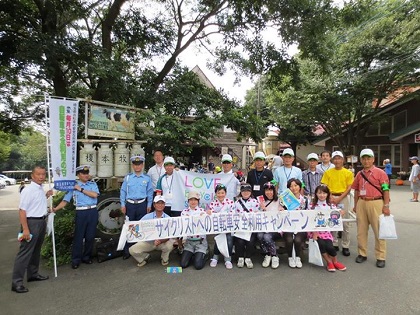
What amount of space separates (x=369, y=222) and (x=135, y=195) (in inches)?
168

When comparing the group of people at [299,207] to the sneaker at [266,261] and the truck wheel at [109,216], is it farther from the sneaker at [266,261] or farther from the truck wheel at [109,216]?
the truck wheel at [109,216]

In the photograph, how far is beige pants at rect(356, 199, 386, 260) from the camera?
4832mm

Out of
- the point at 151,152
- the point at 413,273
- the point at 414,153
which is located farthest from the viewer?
the point at 414,153

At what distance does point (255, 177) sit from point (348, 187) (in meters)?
1.76

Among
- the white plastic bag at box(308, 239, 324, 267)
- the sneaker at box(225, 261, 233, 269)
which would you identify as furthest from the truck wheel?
the white plastic bag at box(308, 239, 324, 267)

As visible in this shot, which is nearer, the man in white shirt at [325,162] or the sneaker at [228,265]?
the sneaker at [228,265]

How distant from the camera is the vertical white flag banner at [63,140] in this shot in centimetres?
470

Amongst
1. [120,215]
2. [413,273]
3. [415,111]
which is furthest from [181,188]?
[415,111]

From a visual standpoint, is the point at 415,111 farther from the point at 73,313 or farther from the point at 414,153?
the point at 73,313

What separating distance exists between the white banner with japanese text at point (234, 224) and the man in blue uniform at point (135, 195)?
451 mm

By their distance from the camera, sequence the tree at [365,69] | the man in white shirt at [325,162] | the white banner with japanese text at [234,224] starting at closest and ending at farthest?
the white banner with japanese text at [234,224], the man in white shirt at [325,162], the tree at [365,69]

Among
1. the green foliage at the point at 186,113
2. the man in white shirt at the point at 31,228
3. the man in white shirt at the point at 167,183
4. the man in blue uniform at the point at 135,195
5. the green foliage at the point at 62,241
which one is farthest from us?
the green foliage at the point at 186,113

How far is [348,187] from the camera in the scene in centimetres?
536

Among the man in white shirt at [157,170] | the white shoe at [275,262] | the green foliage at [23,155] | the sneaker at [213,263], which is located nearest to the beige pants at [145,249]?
the sneaker at [213,263]
